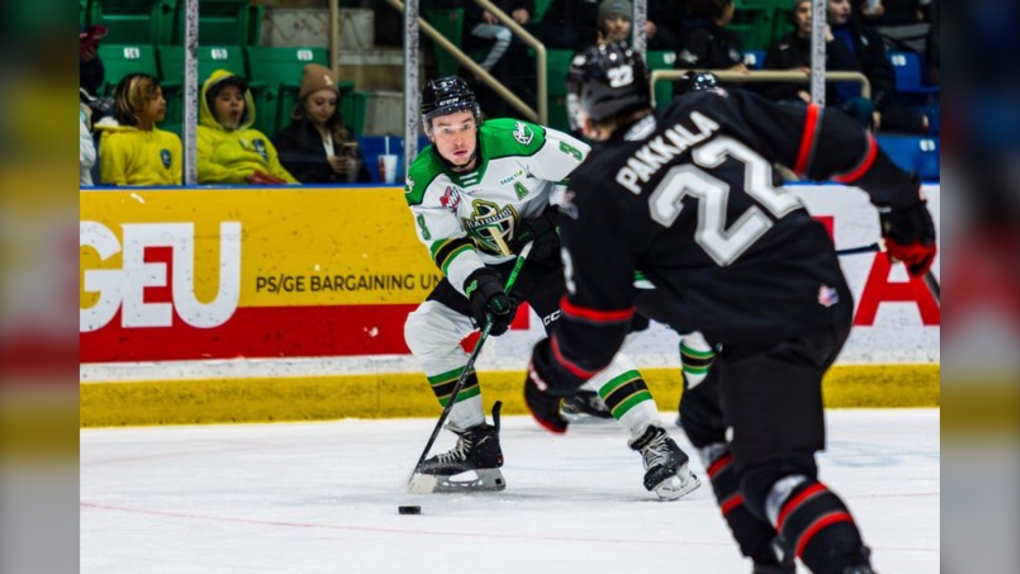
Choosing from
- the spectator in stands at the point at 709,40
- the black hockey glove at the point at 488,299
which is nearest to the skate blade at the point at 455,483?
the black hockey glove at the point at 488,299

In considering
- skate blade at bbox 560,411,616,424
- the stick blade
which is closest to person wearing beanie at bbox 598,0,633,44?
skate blade at bbox 560,411,616,424


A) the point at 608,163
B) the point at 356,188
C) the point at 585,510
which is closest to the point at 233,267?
the point at 356,188

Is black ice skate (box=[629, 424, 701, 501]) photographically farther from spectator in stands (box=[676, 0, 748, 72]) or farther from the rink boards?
spectator in stands (box=[676, 0, 748, 72])

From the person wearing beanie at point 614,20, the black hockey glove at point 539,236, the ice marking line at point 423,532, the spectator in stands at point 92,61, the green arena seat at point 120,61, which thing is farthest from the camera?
the person wearing beanie at point 614,20

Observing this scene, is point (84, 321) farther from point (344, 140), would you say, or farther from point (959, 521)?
point (959, 521)

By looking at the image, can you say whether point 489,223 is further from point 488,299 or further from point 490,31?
point 490,31

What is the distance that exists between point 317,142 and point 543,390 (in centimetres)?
353

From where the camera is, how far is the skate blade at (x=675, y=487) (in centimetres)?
499

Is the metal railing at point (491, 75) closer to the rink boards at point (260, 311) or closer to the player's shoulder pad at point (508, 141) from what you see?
the rink boards at point (260, 311)

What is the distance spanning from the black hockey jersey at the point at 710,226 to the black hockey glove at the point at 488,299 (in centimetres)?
180

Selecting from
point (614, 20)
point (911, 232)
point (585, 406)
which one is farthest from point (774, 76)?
point (911, 232)

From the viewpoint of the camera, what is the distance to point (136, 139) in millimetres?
6551

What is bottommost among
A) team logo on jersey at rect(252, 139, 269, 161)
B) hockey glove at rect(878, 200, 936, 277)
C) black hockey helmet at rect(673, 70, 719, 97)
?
team logo on jersey at rect(252, 139, 269, 161)

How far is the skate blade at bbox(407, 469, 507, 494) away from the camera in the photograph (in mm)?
5273
